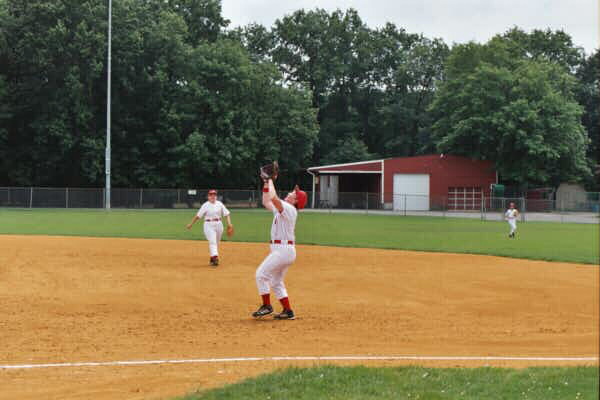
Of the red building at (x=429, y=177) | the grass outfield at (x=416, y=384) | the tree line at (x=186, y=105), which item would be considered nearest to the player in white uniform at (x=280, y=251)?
the grass outfield at (x=416, y=384)

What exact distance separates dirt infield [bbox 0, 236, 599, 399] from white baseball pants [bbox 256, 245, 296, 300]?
650 millimetres

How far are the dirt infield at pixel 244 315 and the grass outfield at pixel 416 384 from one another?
0.67 metres

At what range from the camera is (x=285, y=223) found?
1137 centimetres

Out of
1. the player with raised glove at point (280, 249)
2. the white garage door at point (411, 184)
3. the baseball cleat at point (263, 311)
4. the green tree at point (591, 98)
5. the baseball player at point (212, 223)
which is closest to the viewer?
the player with raised glove at point (280, 249)

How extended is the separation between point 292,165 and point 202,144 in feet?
46.7

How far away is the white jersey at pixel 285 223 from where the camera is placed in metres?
11.3

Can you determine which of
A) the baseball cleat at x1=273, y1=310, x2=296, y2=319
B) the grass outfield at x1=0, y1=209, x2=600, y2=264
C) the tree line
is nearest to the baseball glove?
the baseball cleat at x1=273, y1=310, x2=296, y2=319

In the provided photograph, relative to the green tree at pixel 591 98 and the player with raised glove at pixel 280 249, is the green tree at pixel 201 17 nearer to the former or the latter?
the green tree at pixel 591 98

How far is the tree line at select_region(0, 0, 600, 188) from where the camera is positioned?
59219 millimetres

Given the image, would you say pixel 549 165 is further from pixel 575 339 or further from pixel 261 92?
pixel 575 339

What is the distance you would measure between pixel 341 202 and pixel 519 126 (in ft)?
59.7

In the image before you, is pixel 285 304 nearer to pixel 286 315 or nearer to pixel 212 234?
pixel 286 315

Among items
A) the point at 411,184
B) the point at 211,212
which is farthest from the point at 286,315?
the point at 411,184

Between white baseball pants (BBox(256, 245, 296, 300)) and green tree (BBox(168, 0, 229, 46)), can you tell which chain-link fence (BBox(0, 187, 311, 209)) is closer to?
green tree (BBox(168, 0, 229, 46))
